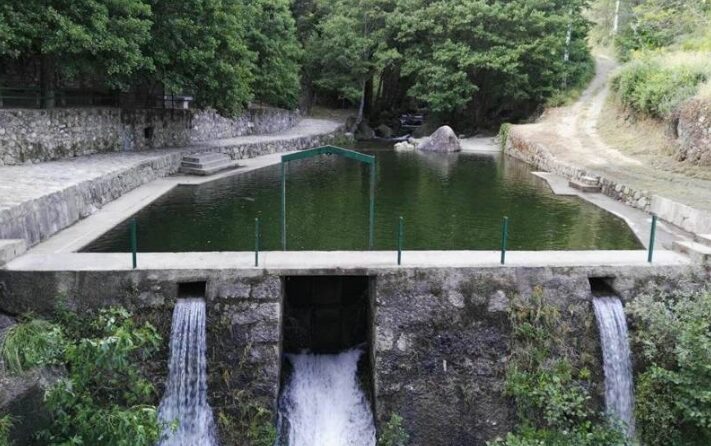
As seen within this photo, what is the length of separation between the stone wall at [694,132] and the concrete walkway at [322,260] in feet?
31.4

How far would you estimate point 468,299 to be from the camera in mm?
9586

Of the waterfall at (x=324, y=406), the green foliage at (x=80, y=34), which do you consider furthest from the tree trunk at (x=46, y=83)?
the waterfall at (x=324, y=406)

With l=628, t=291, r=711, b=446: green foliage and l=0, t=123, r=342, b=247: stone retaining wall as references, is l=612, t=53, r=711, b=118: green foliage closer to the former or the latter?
l=628, t=291, r=711, b=446: green foliage

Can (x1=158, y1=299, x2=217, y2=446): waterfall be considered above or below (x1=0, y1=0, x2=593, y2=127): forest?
below

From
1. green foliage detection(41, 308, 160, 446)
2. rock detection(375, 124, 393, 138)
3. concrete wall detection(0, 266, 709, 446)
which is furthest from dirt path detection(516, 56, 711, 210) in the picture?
green foliage detection(41, 308, 160, 446)

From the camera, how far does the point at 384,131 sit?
4309 cm

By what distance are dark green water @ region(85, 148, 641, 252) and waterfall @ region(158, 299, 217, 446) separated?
10.6 ft

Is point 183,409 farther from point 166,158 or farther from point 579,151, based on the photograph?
point 579,151

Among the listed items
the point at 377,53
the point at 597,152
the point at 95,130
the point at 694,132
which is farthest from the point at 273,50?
the point at 694,132

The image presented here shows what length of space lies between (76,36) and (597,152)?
1887 cm

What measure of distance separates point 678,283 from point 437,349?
407 centimetres

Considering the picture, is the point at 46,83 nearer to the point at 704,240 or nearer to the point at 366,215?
the point at 366,215

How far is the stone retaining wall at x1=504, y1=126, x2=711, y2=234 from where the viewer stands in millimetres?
13273

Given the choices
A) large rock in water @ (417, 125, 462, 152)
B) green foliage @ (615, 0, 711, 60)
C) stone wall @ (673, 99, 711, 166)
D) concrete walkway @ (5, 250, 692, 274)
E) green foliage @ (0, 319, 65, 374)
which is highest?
green foliage @ (615, 0, 711, 60)
